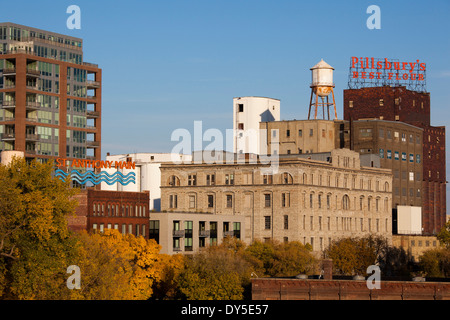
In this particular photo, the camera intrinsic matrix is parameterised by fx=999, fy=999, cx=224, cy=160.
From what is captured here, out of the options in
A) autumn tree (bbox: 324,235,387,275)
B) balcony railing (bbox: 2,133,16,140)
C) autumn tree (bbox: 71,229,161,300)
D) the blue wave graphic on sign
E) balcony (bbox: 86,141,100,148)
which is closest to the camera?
autumn tree (bbox: 71,229,161,300)

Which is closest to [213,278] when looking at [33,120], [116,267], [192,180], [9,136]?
[116,267]

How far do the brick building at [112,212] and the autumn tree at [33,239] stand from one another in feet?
118

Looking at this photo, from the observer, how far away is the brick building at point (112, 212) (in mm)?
139250

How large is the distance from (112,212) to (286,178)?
119 ft

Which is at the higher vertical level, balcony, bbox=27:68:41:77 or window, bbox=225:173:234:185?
balcony, bbox=27:68:41:77

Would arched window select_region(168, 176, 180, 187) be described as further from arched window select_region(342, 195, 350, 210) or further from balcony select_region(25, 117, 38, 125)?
arched window select_region(342, 195, 350, 210)

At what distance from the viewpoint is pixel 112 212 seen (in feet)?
474

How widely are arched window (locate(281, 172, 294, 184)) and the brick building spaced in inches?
1087

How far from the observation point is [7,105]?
17738cm

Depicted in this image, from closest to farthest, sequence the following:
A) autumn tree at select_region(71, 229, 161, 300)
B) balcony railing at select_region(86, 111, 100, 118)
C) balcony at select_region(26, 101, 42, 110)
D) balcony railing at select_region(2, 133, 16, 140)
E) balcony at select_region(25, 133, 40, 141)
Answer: autumn tree at select_region(71, 229, 161, 300) < balcony railing at select_region(2, 133, 16, 140) < balcony at select_region(25, 133, 40, 141) < balcony at select_region(26, 101, 42, 110) < balcony railing at select_region(86, 111, 100, 118)

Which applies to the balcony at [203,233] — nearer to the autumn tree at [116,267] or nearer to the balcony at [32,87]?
the autumn tree at [116,267]

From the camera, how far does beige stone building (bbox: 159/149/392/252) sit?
168 metres

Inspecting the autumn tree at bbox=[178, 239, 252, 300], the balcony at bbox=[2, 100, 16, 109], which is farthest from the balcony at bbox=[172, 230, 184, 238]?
the balcony at bbox=[2, 100, 16, 109]
